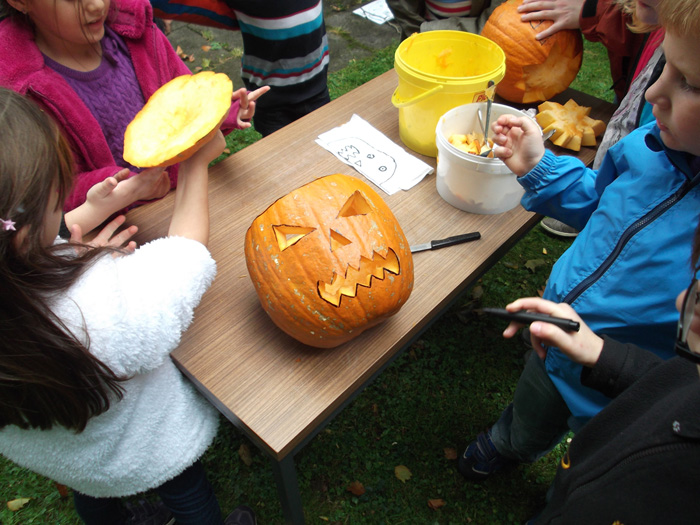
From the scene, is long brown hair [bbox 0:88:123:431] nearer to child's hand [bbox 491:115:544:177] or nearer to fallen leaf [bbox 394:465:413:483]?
child's hand [bbox 491:115:544:177]

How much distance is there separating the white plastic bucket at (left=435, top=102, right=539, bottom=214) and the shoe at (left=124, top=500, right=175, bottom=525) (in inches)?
52.1

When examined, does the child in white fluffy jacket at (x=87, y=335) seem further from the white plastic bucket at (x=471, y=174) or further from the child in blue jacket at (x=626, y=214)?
the child in blue jacket at (x=626, y=214)

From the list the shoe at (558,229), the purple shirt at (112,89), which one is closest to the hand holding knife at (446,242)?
the purple shirt at (112,89)

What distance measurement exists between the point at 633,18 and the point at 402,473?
1.61 meters

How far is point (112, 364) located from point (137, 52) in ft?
3.48

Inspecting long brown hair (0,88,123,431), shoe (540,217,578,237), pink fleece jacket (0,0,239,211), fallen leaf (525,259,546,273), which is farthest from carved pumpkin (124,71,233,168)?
shoe (540,217,578,237)

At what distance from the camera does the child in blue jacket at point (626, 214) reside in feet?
2.51

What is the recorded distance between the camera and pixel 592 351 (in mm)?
842

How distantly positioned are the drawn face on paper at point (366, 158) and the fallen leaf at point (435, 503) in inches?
42.8

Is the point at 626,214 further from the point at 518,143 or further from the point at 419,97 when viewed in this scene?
the point at 419,97

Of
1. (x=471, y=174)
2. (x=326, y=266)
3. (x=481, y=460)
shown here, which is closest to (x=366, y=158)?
(x=471, y=174)

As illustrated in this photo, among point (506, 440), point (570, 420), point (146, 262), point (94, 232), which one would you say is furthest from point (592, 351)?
point (94, 232)

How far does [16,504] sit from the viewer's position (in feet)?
5.17

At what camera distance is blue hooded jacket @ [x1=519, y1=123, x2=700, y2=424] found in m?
0.88
